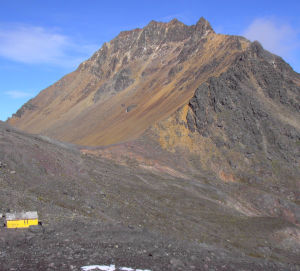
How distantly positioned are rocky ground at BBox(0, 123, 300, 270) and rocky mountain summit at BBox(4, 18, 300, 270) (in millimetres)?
143

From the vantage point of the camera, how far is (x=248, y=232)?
3162 cm

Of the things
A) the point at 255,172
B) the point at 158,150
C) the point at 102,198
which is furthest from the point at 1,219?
the point at 255,172

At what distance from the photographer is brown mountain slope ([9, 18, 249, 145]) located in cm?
8106

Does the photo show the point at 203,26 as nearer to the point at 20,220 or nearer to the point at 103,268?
the point at 20,220

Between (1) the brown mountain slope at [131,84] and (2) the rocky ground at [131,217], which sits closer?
(2) the rocky ground at [131,217]

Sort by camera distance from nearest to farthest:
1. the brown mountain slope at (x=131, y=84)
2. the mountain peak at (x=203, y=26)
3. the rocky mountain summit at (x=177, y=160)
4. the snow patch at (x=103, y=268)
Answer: the snow patch at (x=103, y=268)
the rocky mountain summit at (x=177, y=160)
the brown mountain slope at (x=131, y=84)
the mountain peak at (x=203, y=26)

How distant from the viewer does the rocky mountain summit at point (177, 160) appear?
1953 centimetres

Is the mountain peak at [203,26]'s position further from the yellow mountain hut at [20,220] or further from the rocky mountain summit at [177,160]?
the yellow mountain hut at [20,220]

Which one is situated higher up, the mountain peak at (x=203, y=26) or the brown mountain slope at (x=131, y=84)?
the mountain peak at (x=203, y=26)

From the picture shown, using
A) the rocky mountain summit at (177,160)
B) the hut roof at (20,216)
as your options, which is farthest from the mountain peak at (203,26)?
the hut roof at (20,216)

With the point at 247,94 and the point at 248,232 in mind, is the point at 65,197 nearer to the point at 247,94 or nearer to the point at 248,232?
the point at 248,232

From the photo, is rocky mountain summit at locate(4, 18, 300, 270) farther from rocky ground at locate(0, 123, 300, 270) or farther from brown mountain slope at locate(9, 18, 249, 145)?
brown mountain slope at locate(9, 18, 249, 145)

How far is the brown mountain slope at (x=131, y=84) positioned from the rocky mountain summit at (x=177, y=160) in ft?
2.11

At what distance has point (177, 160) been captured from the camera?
55.6 metres
